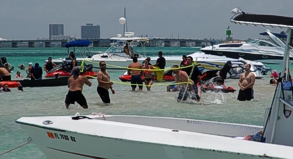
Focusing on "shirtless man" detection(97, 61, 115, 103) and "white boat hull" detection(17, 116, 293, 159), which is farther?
"shirtless man" detection(97, 61, 115, 103)

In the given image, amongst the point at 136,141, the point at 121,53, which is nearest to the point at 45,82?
the point at 121,53

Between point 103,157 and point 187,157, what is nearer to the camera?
point 187,157

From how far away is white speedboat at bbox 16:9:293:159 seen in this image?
667 cm

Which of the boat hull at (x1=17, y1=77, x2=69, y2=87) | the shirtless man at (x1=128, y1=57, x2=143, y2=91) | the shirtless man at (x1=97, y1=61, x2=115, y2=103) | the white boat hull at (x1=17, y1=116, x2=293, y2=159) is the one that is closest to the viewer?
the white boat hull at (x1=17, y1=116, x2=293, y2=159)

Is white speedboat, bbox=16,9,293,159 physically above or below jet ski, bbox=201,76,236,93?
above

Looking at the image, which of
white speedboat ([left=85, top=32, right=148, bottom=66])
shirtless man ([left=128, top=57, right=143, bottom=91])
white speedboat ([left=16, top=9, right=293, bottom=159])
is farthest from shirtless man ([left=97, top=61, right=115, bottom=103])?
white speedboat ([left=85, top=32, right=148, bottom=66])

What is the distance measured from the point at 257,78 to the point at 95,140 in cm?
2310

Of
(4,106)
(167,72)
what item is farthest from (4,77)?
(167,72)

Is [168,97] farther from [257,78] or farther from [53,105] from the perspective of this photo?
[257,78]

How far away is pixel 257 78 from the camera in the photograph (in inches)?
1166

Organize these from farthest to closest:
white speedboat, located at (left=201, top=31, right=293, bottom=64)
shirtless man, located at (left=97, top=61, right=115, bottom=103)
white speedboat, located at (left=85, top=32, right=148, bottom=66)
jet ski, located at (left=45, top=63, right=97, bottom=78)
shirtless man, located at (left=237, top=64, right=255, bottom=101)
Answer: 1. white speedboat, located at (left=201, top=31, right=293, bottom=64)
2. white speedboat, located at (left=85, top=32, right=148, bottom=66)
3. jet ski, located at (left=45, top=63, right=97, bottom=78)
4. shirtless man, located at (left=237, top=64, right=255, bottom=101)
5. shirtless man, located at (left=97, top=61, right=115, bottom=103)

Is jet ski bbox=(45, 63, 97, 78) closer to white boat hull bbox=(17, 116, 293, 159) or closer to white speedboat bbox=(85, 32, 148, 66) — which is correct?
white speedboat bbox=(85, 32, 148, 66)

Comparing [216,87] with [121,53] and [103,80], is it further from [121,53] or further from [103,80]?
[121,53]

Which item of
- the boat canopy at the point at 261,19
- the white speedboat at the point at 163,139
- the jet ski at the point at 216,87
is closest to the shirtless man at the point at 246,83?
the jet ski at the point at 216,87
